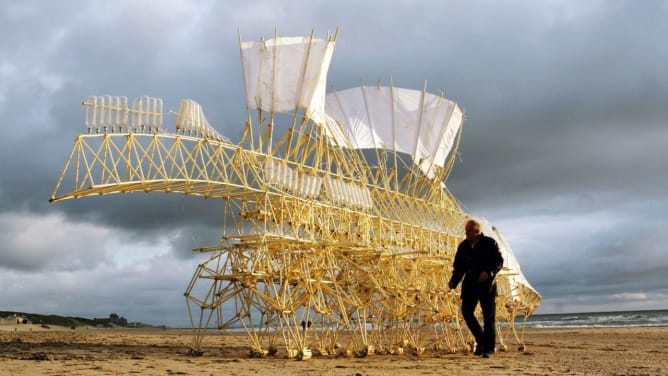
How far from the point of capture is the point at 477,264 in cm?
1010

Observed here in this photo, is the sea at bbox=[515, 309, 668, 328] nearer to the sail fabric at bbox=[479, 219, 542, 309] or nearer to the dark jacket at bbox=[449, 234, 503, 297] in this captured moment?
the sail fabric at bbox=[479, 219, 542, 309]

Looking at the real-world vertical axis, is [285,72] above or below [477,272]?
above

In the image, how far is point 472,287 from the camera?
33.5 ft

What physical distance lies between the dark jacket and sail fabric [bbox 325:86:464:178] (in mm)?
14973

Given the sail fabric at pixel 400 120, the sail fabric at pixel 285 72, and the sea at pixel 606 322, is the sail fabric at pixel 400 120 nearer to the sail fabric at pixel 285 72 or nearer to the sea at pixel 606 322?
the sail fabric at pixel 285 72

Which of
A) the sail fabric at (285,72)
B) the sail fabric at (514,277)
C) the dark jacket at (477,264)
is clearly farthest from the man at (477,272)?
the sail fabric at (514,277)

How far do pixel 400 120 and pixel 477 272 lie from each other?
16.4m

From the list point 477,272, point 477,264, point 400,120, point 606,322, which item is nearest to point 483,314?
point 477,272

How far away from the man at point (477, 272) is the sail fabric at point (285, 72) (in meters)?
9.85

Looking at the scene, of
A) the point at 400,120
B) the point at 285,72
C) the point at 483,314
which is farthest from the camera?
the point at 400,120

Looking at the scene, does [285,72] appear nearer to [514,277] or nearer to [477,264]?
[477,264]

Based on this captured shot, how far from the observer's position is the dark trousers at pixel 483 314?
33.5 ft

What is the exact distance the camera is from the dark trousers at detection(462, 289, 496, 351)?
10219 mm

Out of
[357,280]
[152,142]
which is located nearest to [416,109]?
[357,280]
